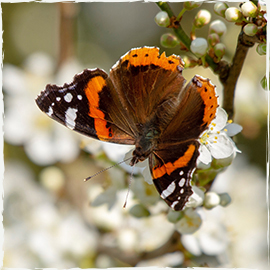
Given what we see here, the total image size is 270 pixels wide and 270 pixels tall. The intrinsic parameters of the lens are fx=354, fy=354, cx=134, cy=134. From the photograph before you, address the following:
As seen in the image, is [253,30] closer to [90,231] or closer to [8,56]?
[90,231]

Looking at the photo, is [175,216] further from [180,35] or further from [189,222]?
[180,35]

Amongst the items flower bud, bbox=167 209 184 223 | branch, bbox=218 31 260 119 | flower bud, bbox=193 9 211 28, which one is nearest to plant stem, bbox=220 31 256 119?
branch, bbox=218 31 260 119

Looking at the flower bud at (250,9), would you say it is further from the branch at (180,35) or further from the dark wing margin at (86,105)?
the dark wing margin at (86,105)

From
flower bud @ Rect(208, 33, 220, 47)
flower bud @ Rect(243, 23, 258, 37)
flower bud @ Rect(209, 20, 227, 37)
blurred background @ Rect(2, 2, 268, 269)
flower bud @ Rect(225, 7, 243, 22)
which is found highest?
flower bud @ Rect(225, 7, 243, 22)

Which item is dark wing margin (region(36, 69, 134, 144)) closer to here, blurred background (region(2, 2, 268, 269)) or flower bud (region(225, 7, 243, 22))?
blurred background (region(2, 2, 268, 269))

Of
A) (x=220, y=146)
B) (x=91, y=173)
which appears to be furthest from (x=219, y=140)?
(x=91, y=173)

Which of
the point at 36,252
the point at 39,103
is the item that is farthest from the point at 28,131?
the point at 39,103

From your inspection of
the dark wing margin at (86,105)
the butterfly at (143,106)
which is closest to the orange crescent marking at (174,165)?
the butterfly at (143,106)
